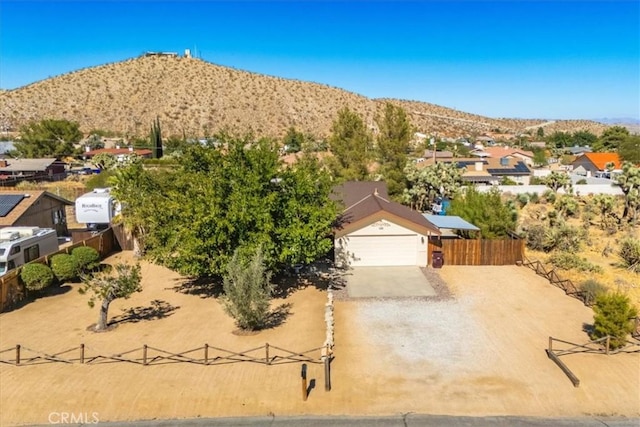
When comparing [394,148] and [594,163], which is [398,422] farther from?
[594,163]

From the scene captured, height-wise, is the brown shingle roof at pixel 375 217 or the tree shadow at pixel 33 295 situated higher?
the brown shingle roof at pixel 375 217

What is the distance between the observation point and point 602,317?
16.0 meters

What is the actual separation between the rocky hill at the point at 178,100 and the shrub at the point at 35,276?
247ft

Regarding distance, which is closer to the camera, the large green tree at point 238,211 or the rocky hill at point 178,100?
the large green tree at point 238,211

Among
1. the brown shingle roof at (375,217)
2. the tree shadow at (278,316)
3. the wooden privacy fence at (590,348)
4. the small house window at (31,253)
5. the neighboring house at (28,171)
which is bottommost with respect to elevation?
the wooden privacy fence at (590,348)

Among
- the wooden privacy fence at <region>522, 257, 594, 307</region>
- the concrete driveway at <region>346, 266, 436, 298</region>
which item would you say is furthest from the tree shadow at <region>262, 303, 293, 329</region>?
the wooden privacy fence at <region>522, 257, 594, 307</region>

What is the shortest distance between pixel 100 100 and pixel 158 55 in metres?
24.6

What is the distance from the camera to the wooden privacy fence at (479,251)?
2619cm

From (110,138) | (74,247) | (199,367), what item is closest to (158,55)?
(110,138)

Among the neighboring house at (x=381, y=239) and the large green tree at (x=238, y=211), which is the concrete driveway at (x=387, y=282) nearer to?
the neighboring house at (x=381, y=239)

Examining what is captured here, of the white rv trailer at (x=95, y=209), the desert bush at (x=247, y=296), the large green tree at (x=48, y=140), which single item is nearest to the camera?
the desert bush at (x=247, y=296)

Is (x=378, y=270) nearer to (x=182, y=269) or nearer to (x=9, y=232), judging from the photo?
(x=182, y=269)

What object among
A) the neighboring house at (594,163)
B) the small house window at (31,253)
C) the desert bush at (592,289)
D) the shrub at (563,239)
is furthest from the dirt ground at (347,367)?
the neighboring house at (594,163)

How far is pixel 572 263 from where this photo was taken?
2572 centimetres
